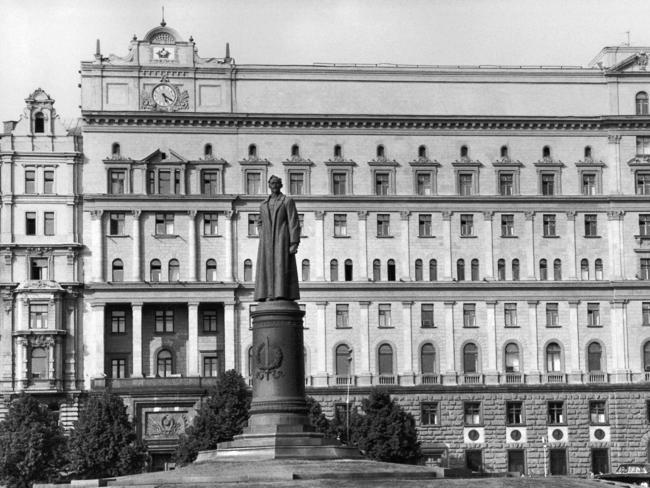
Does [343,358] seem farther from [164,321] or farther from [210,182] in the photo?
[210,182]

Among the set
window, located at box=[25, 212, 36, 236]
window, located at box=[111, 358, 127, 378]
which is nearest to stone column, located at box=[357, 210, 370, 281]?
window, located at box=[111, 358, 127, 378]

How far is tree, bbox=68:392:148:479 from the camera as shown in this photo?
293 feet

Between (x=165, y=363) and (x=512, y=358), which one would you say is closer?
(x=165, y=363)

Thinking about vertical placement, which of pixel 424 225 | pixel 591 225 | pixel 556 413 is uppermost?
pixel 424 225

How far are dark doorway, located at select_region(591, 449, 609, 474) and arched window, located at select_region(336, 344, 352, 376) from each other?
15708mm

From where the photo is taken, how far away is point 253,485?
5075 cm

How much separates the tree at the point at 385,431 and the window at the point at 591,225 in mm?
19968

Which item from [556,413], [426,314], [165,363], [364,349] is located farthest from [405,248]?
[165,363]

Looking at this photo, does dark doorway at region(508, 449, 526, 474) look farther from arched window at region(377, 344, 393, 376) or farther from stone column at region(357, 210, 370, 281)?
stone column at region(357, 210, 370, 281)

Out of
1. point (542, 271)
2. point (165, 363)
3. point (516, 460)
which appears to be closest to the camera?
point (165, 363)

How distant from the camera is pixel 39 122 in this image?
105 metres

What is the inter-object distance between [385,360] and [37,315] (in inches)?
830

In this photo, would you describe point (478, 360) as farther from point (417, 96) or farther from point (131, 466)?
point (131, 466)

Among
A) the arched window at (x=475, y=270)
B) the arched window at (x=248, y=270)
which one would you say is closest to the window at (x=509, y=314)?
the arched window at (x=475, y=270)
